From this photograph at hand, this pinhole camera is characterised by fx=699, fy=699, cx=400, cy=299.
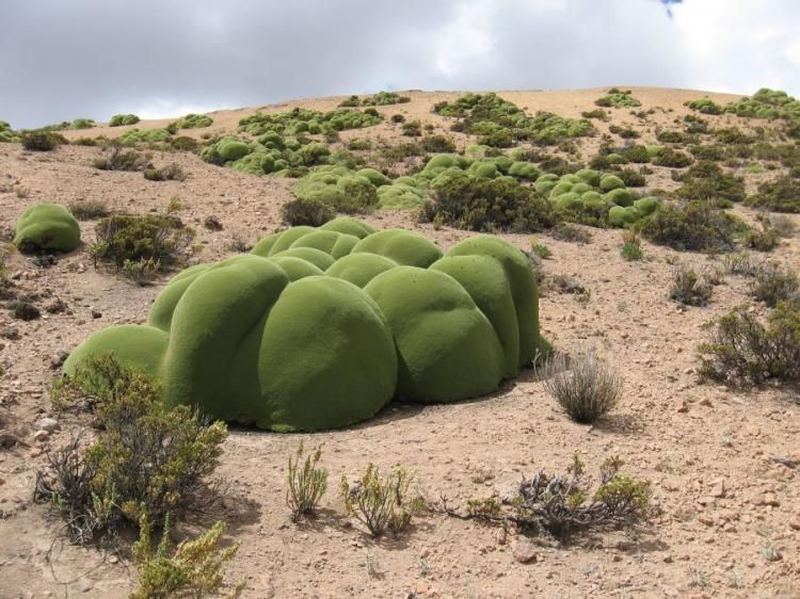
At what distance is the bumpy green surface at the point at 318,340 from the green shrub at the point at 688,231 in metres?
7.67

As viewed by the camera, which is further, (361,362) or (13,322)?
(13,322)

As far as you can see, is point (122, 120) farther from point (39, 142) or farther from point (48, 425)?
point (48, 425)

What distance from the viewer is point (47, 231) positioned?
32.2 ft

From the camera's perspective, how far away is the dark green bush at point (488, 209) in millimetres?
13367

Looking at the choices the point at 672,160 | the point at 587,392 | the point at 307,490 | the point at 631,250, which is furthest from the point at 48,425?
the point at 672,160

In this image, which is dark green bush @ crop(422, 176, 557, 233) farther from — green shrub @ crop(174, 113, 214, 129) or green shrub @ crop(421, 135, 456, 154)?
green shrub @ crop(174, 113, 214, 129)

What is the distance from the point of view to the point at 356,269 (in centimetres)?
668

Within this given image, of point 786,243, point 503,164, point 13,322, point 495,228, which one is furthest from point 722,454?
point 503,164

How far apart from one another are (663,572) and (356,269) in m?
3.93

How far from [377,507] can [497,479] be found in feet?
3.09

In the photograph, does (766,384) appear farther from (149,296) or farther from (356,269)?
(149,296)

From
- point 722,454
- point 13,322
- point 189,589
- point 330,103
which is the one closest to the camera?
point 189,589

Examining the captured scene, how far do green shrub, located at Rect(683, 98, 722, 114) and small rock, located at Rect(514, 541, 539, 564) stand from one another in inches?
1619

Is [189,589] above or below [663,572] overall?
above
